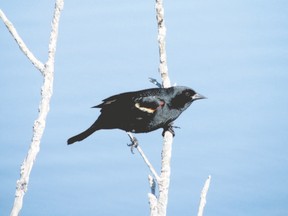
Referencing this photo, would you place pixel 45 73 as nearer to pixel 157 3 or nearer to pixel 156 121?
pixel 157 3

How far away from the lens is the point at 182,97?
420 centimetres

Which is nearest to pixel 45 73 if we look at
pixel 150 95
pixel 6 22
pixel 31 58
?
pixel 31 58

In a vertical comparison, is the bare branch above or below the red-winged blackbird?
above

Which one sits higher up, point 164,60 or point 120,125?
point 164,60

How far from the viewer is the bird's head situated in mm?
4148

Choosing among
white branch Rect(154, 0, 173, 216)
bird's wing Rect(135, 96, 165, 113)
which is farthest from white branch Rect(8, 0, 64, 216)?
bird's wing Rect(135, 96, 165, 113)

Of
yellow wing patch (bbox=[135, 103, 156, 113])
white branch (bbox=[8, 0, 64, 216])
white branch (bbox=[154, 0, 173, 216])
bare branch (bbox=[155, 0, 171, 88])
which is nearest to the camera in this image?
white branch (bbox=[8, 0, 64, 216])

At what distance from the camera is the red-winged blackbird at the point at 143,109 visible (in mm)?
4125

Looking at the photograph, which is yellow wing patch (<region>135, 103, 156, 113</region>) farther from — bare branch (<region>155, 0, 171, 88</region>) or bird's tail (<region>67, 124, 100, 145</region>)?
bird's tail (<region>67, 124, 100, 145</region>)

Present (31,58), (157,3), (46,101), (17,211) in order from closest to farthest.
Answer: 1. (17,211)
2. (46,101)
3. (31,58)
4. (157,3)

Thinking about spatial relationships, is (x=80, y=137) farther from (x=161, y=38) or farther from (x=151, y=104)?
(x=161, y=38)

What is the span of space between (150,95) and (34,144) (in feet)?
6.59

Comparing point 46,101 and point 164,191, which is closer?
point 46,101

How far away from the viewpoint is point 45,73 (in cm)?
240
